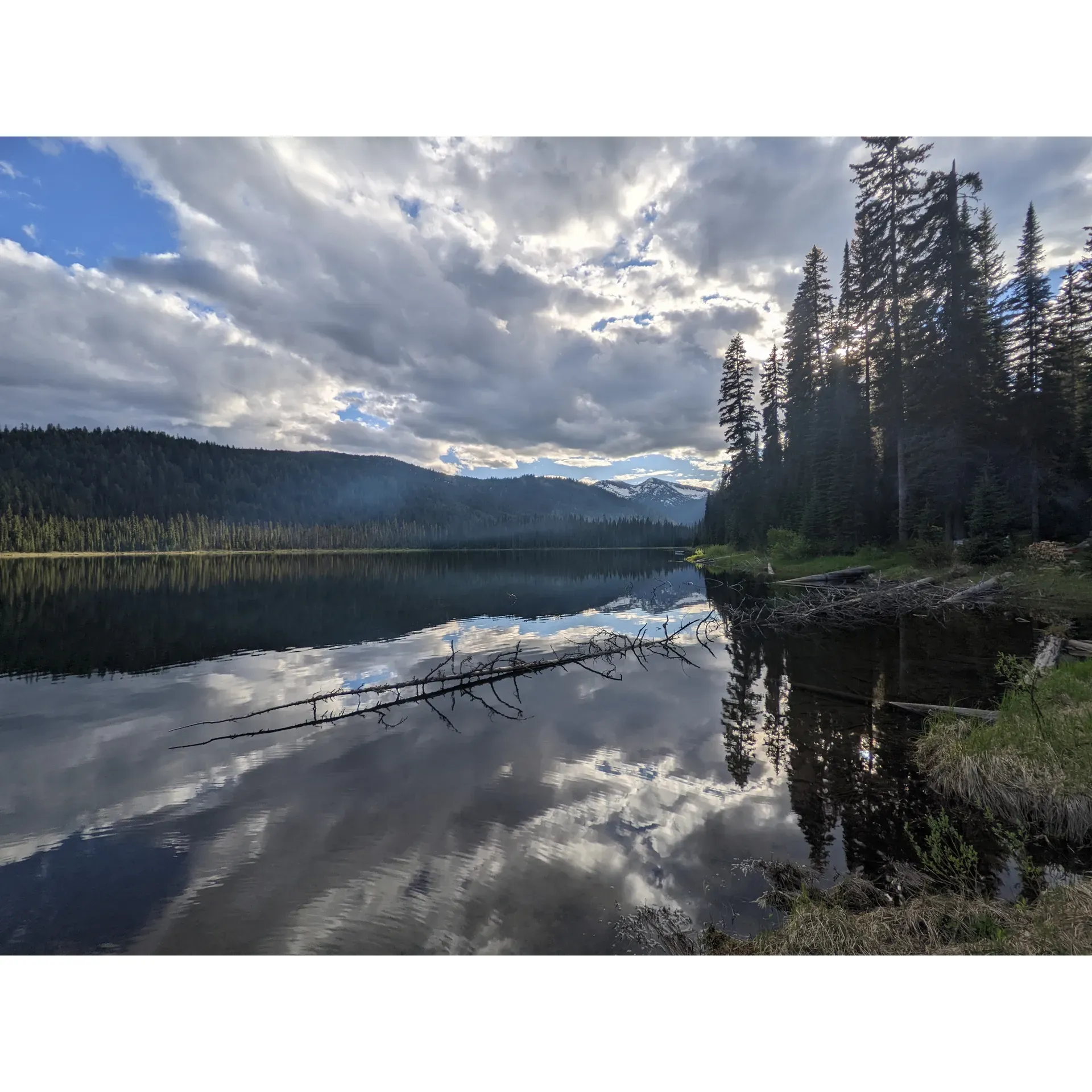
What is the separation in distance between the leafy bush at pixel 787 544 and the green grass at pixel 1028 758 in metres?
34.2

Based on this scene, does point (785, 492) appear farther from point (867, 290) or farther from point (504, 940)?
point (504, 940)

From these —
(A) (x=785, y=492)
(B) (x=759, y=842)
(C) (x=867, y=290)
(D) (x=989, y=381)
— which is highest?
(C) (x=867, y=290)

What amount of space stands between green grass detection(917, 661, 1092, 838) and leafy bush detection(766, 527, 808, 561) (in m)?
34.2

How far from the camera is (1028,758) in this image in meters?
7.29

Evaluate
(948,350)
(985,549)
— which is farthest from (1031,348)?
(985,549)

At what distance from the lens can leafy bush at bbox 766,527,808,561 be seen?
135 ft

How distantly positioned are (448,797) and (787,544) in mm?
42942

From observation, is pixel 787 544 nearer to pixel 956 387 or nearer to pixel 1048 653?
pixel 956 387

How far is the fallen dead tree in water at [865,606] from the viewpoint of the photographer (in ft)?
70.7

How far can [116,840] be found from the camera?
7.50m

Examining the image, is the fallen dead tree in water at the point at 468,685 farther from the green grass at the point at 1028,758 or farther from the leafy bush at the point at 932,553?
the leafy bush at the point at 932,553

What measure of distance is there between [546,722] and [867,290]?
37304 mm

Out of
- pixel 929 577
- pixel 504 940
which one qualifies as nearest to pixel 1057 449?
pixel 929 577
